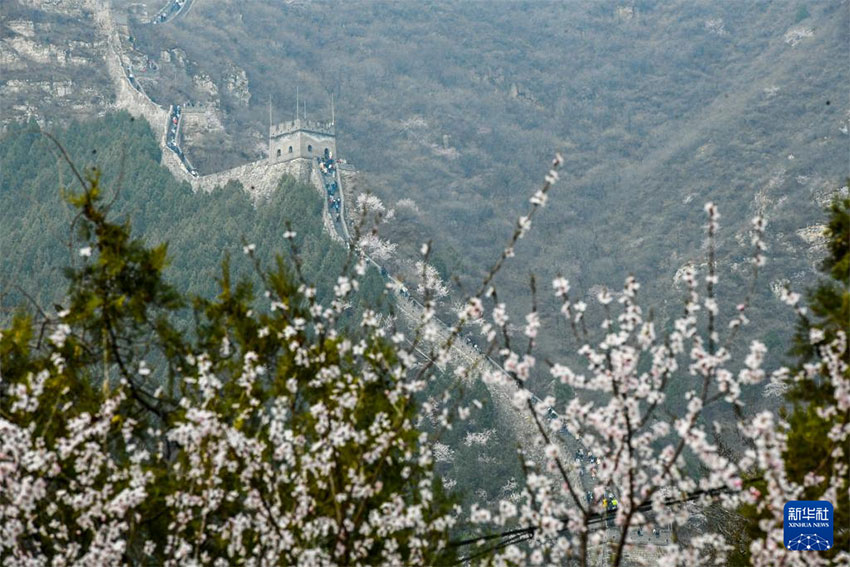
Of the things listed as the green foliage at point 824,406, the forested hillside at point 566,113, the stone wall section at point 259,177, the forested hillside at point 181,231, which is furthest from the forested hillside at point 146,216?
the green foliage at point 824,406

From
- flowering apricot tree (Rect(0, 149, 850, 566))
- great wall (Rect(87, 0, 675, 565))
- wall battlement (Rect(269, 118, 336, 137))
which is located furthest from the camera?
wall battlement (Rect(269, 118, 336, 137))

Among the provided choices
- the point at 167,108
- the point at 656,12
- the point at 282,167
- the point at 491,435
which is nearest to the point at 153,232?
the point at 282,167

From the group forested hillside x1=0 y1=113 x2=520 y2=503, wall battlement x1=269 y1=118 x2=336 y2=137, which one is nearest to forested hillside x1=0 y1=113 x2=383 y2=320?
forested hillside x1=0 y1=113 x2=520 y2=503

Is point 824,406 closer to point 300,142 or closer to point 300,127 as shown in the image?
point 300,142

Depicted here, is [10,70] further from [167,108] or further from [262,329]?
[262,329]

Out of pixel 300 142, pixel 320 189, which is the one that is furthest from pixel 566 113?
pixel 320 189

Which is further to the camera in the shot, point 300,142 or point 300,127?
point 300,127

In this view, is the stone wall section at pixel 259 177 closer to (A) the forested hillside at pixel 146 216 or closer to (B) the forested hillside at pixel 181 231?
(B) the forested hillside at pixel 181 231

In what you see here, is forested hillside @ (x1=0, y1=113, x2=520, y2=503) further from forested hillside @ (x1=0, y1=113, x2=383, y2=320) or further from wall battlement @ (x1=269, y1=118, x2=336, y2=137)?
wall battlement @ (x1=269, y1=118, x2=336, y2=137)
